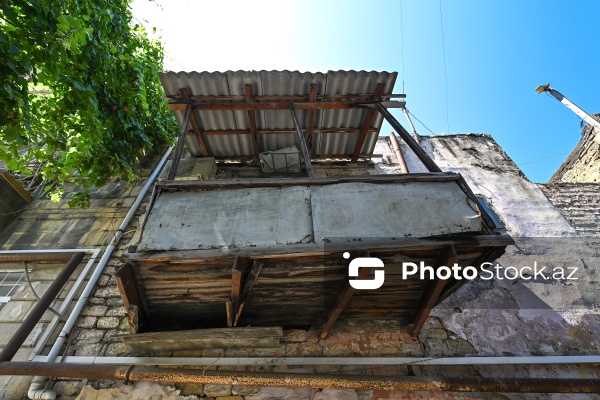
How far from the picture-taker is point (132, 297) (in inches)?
131

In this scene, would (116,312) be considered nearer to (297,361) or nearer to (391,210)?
(297,361)

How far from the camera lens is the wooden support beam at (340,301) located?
3180 mm

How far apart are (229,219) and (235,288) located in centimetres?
76

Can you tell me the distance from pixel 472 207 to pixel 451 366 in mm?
2231

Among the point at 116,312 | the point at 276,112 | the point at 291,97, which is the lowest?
the point at 116,312

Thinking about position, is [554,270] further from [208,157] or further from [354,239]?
[208,157]

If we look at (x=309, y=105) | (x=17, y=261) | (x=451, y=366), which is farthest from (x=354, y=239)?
(x=17, y=261)

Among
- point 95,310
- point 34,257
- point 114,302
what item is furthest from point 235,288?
point 34,257

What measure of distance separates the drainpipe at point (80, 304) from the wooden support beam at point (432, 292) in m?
4.70

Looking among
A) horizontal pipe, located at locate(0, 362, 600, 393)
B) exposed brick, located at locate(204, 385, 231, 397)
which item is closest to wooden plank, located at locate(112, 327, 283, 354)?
horizontal pipe, located at locate(0, 362, 600, 393)

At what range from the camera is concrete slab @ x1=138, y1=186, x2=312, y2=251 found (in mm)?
3117

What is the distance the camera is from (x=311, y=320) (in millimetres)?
4227

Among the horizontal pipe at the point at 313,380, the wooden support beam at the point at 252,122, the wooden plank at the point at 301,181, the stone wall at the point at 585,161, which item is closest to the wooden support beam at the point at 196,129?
the wooden support beam at the point at 252,122

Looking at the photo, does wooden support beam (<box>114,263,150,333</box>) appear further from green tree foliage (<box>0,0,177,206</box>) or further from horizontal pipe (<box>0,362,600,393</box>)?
green tree foliage (<box>0,0,177,206</box>)
